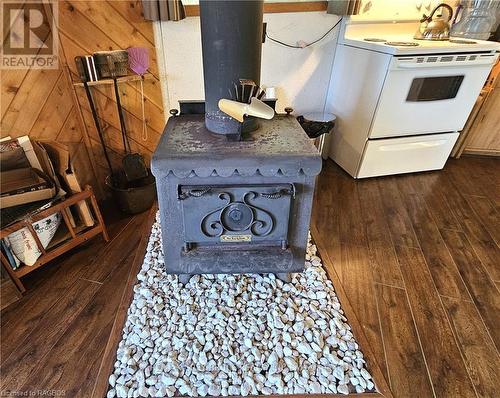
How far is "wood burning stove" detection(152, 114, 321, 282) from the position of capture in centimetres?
103

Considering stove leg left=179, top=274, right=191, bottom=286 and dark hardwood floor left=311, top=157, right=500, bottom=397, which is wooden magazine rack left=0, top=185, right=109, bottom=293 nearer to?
stove leg left=179, top=274, right=191, bottom=286

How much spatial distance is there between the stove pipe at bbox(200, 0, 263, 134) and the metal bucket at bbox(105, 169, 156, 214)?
0.99 metres

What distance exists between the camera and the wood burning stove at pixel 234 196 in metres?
1.03

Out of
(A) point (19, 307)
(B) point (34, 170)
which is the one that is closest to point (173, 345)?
(A) point (19, 307)

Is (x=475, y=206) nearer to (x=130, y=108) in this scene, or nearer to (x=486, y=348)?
(x=486, y=348)

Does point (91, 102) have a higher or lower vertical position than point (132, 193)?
higher

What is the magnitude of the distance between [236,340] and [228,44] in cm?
112

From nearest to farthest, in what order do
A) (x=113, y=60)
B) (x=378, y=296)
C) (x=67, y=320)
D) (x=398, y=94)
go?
1. (x=67, y=320)
2. (x=378, y=296)
3. (x=113, y=60)
4. (x=398, y=94)

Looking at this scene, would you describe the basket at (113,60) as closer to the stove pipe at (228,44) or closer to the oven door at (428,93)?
the stove pipe at (228,44)

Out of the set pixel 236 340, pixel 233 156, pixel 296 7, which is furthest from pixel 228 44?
pixel 296 7

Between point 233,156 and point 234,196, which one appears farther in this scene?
point 234,196

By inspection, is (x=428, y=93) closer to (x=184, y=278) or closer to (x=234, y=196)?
(x=234, y=196)

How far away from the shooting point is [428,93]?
6.70ft

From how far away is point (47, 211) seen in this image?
1.40 m
